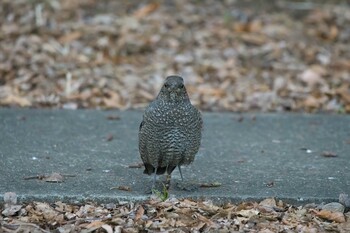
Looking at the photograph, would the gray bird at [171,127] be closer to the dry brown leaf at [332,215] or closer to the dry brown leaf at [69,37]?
the dry brown leaf at [332,215]

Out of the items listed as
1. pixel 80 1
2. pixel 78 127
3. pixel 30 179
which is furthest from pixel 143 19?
pixel 30 179

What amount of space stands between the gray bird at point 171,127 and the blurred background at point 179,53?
2.80m

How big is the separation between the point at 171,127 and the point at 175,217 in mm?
700

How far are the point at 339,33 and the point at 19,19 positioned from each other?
426 centimetres

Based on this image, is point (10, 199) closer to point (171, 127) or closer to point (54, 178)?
point (54, 178)

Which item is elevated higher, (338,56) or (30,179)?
(338,56)

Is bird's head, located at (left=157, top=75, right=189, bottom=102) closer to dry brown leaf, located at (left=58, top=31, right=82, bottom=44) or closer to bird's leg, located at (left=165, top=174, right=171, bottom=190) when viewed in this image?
bird's leg, located at (left=165, top=174, right=171, bottom=190)

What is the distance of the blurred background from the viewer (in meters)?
8.44

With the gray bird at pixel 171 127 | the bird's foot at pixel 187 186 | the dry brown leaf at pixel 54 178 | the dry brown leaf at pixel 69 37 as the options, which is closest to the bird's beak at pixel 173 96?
the gray bird at pixel 171 127

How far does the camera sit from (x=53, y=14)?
399 inches

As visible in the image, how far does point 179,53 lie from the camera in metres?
9.59

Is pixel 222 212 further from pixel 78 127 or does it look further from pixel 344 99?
pixel 344 99

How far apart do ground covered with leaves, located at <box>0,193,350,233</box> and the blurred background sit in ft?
10.2

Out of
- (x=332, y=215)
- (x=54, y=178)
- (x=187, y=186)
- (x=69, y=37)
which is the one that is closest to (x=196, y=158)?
(x=187, y=186)
